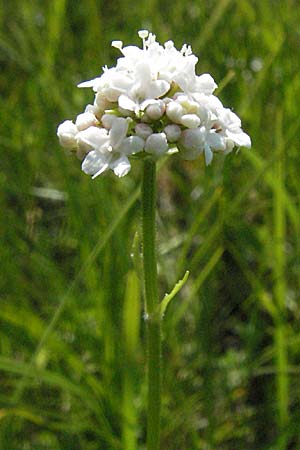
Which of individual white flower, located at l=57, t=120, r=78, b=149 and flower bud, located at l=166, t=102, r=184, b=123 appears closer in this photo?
flower bud, located at l=166, t=102, r=184, b=123

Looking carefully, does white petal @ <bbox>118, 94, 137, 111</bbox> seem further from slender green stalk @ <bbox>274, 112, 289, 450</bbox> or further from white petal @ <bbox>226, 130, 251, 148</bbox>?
slender green stalk @ <bbox>274, 112, 289, 450</bbox>

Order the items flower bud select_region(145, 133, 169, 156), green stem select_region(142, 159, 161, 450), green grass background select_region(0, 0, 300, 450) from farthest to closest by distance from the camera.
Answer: green grass background select_region(0, 0, 300, 450) < green stem select_region(142, 159, 161, 450) < flower bud select_region(145, 133, 169, 156)

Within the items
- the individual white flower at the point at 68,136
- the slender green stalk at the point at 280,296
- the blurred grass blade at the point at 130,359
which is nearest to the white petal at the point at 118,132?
the individual white flower at the point at 68,136

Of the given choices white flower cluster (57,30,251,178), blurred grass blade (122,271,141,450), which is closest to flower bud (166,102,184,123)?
white flower cluster (57,30,251,178)

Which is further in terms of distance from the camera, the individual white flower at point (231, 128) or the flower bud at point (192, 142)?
the individual white flower at point (231, 128)

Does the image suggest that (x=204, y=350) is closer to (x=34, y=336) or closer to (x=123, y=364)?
(x=123, y=364)

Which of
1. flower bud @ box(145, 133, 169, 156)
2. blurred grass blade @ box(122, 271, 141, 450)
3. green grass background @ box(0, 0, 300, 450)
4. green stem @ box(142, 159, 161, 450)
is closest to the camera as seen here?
flower bud @ box(145, 133, 169, 156)

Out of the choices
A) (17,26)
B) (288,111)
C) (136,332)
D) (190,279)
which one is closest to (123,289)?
(136,332)

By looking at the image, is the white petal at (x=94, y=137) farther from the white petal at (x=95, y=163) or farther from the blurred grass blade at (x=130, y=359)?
the blurred grass blade at (x=130, y=359)
